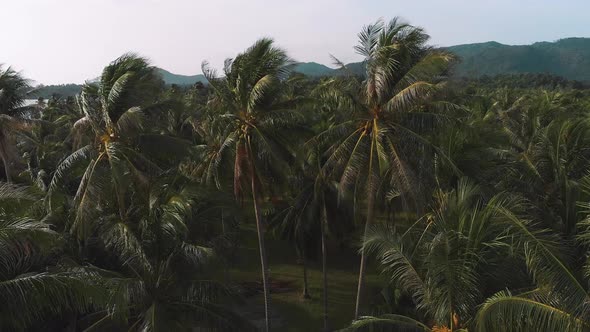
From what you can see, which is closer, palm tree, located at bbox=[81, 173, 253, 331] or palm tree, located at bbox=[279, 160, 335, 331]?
palm tree, located at bbox=[81, 173, 253, 331]

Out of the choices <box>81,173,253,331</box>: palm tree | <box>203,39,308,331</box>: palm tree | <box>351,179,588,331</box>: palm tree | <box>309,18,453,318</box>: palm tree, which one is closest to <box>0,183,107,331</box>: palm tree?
<box>81,173,253,331</box>: palm tree

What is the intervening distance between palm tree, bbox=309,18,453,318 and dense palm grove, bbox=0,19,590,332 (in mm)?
48

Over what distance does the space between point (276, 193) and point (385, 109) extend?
23.6 feet

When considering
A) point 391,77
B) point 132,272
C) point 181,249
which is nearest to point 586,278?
point 391,77

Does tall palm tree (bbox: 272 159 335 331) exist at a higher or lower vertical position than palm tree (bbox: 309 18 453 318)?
lower

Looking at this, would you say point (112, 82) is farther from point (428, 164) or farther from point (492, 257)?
point (492, 257)

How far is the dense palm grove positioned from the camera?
33.8 feet

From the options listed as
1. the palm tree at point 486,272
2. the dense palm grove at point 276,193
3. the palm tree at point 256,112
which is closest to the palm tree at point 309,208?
the dense palm grove at point 276,193

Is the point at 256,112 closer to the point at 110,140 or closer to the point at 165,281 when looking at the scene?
the point at 110,140

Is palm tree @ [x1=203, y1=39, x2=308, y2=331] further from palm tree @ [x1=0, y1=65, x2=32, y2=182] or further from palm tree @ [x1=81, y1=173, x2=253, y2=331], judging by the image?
palm tree @ [x1=0, y1=65, x2=32, y2=182]

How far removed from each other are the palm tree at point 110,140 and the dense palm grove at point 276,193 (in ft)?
0.17

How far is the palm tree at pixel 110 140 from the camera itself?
15.4 metres

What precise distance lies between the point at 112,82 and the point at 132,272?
6495 mm

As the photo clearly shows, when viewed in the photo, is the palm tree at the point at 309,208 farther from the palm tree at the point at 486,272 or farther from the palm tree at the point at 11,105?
the palm tree at the point at 11,105
